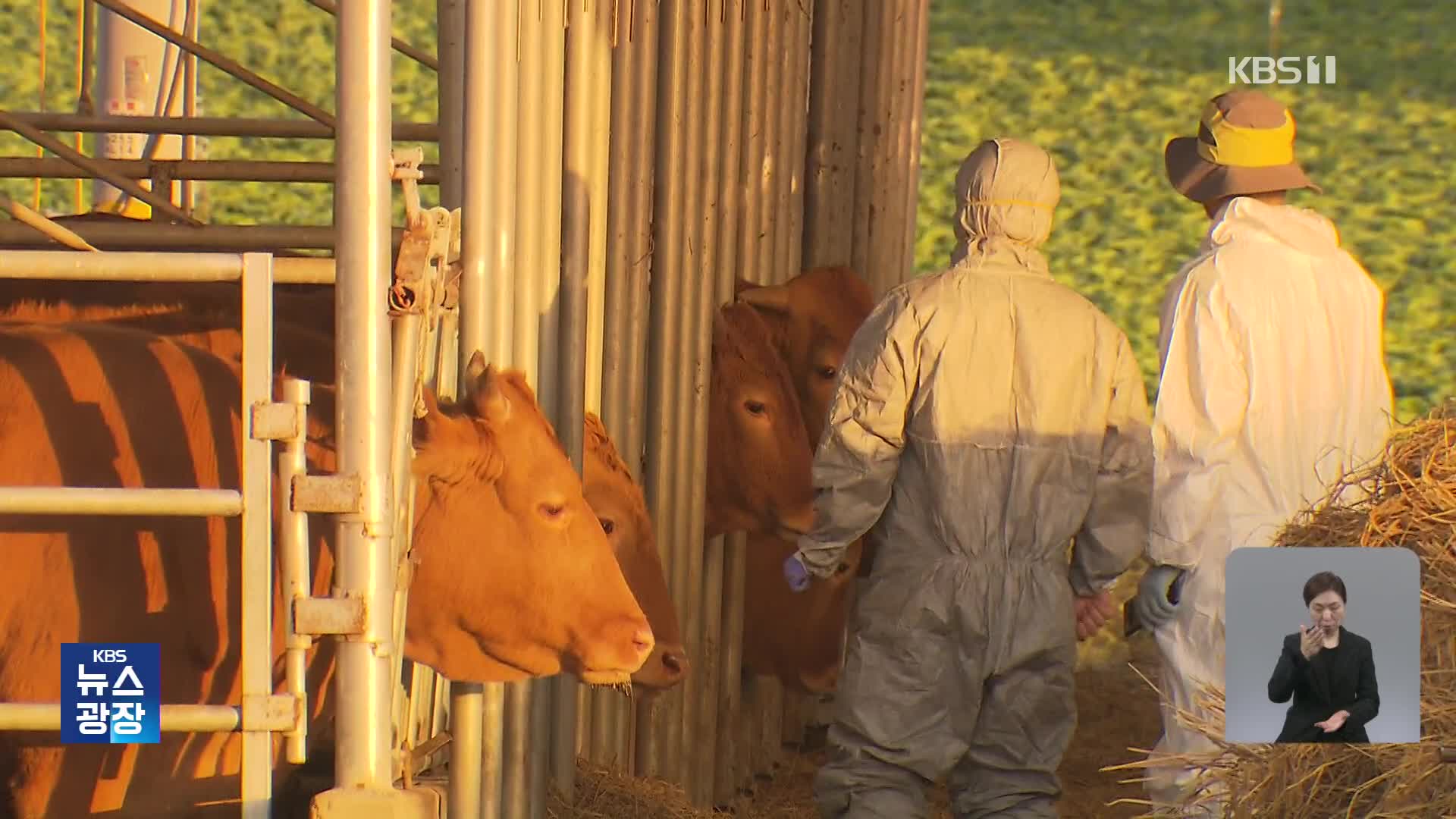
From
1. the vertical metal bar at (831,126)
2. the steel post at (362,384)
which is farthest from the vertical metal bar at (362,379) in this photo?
the vertical metal bar at (831,126)

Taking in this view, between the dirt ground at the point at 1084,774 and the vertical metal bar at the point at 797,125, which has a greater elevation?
the vertical metal bar at the point at 797,125

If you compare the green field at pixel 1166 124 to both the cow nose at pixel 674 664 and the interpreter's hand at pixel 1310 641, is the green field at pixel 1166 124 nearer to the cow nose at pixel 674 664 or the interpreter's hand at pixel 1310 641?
the cow nose at pixel 674 664

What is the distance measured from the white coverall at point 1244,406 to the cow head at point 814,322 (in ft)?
6.11

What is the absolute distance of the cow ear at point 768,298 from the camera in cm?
646

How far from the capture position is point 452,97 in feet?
14.7

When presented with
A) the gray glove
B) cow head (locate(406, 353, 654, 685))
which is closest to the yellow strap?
the gray glove

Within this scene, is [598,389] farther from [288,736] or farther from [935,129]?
[935,129]

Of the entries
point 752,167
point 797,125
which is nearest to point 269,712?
point 752,167

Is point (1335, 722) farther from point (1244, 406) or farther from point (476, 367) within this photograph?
point (476, 367)

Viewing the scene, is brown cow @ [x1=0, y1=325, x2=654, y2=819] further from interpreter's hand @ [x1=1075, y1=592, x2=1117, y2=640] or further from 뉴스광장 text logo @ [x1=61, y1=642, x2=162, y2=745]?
interpreter's hand @ [x1=1075, y1=592, x2=1117, y2=640]

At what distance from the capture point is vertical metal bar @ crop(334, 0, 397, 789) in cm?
A: 360

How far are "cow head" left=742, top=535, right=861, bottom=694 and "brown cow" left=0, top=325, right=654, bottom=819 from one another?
2.34 m

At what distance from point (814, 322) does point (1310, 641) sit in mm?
3881

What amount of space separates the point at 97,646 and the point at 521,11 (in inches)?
68.5
